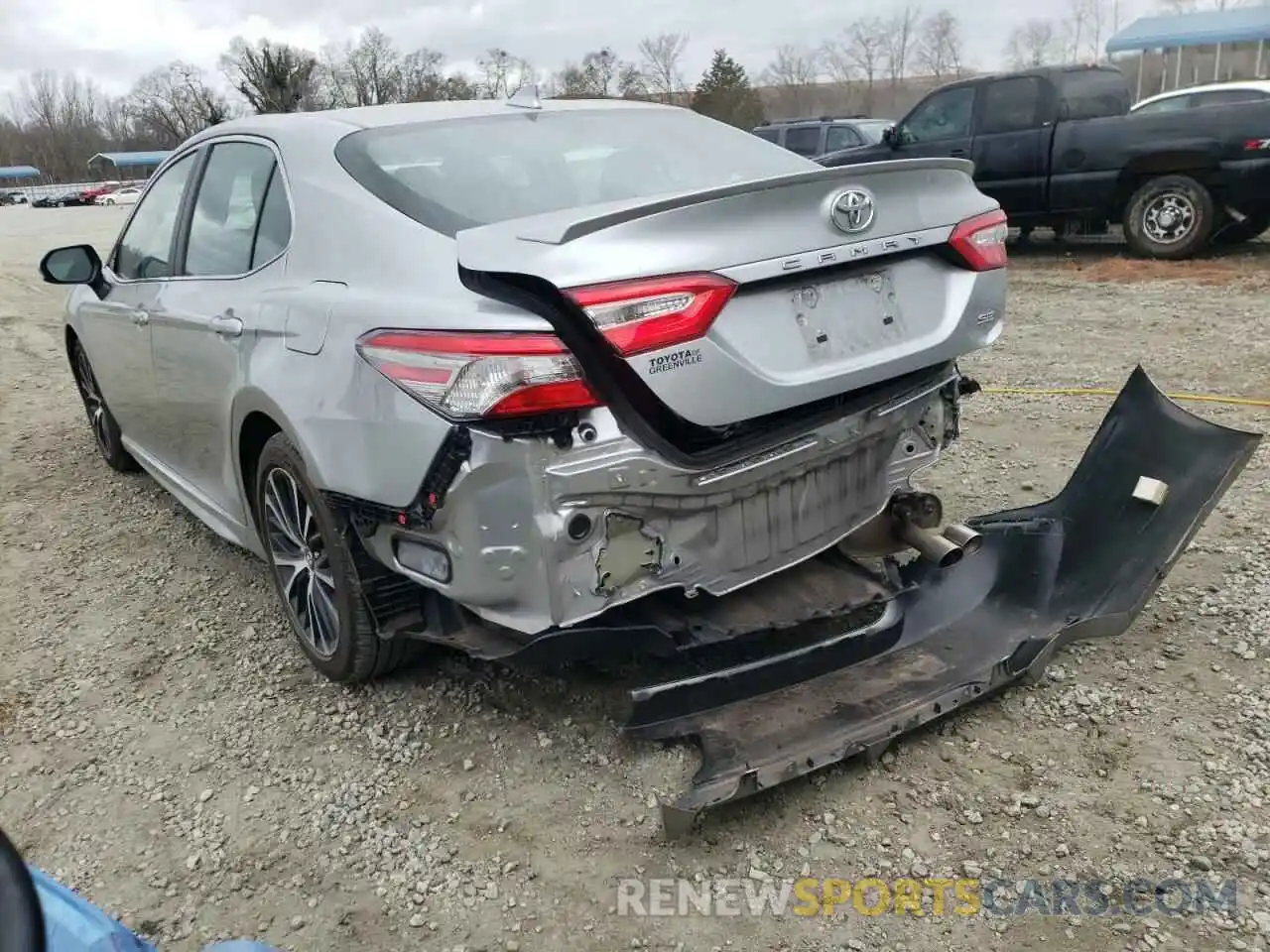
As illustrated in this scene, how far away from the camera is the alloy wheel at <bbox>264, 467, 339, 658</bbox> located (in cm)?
305

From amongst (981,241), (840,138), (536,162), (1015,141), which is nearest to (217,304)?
(536,162)

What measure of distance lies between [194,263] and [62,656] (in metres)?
1.48

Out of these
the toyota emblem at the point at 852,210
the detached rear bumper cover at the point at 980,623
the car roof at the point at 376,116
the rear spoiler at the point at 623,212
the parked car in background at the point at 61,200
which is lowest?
the parked car in background at the point at 61,200

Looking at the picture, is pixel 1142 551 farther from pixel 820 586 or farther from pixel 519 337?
pixel 519 337

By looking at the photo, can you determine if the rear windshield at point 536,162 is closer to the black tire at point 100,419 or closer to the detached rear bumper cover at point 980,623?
the detached rear bumper cover at point 980,623

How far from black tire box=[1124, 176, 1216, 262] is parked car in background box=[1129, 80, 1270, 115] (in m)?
0.68

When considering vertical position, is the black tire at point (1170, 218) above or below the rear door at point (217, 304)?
below

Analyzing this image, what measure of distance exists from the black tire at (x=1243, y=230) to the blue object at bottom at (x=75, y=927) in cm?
1039

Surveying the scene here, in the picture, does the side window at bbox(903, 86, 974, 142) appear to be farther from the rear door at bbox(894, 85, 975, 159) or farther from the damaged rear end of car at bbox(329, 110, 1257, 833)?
the damaged rear end of car at bbox(329, 110, 1257, 833)

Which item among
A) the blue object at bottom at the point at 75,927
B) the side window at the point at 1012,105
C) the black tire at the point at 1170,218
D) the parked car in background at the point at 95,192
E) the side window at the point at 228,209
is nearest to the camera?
the blue object at bottom at the point at 75,927

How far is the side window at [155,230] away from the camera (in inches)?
156

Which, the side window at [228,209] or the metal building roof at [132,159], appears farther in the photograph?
the metal building roof at [132,159]

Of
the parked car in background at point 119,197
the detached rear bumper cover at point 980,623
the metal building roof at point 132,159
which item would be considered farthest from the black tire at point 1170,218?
the metal building roof at point 132,159

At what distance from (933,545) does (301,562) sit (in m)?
1.94
